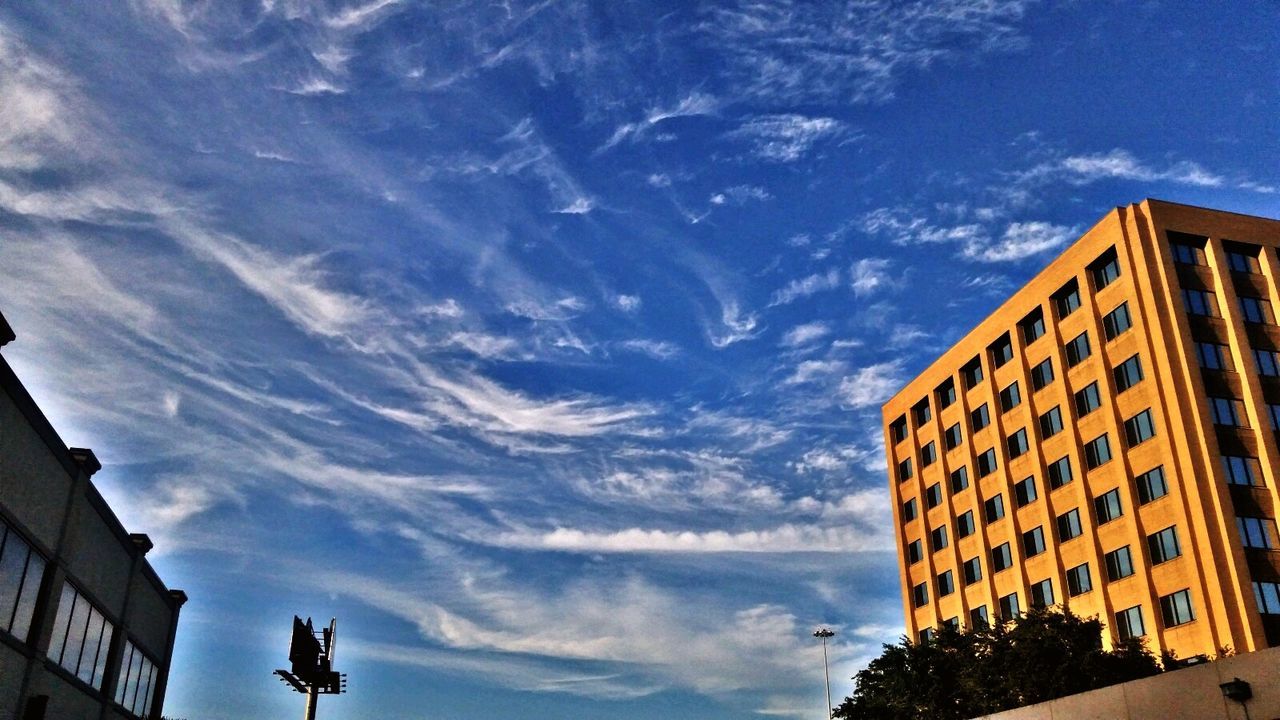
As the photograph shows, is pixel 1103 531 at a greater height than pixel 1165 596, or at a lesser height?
greater

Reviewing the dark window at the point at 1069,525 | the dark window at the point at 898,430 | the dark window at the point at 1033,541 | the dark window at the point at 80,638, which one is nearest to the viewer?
the dark window at the point at 80,638

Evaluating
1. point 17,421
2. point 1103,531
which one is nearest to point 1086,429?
point 1103,531

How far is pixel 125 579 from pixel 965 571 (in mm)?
53350

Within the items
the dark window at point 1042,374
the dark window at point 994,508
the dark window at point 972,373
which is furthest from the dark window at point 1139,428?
the dark window at point 972,373

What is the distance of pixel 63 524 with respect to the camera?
88.6 feet

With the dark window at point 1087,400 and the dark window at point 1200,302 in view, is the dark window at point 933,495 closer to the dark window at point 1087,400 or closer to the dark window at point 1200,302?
the dark window at point 1087,400

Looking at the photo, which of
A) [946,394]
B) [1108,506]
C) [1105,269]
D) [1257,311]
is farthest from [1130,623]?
[946,394]

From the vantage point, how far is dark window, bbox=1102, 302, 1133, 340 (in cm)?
5488

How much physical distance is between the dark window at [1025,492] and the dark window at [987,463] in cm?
327

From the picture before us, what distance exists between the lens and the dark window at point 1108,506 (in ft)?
178

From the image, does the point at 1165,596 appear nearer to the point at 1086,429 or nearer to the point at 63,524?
the point at 1086,429

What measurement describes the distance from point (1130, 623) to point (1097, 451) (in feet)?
31.6

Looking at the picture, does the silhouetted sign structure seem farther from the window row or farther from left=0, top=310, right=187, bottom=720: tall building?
the window row

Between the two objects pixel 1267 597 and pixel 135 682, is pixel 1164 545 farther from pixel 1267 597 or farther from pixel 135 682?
pixel 135 682
